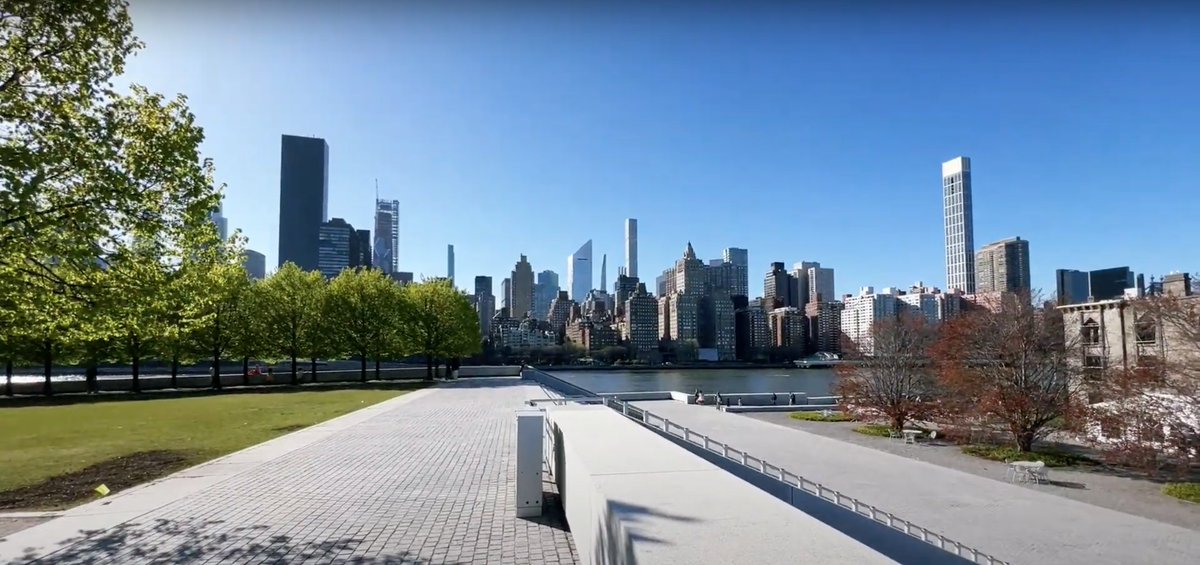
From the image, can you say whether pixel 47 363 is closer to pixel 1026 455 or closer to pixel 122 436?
pixel 122 436

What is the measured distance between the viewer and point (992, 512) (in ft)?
40.4

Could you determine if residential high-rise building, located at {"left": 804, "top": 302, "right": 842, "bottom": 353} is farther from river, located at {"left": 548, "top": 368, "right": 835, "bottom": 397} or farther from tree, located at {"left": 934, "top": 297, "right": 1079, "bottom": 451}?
tree, located at {"left": 934, "top": 297, "right": 1079, "bottom": 451}

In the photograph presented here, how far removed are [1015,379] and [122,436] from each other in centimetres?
2609

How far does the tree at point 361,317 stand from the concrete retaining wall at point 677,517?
151ft

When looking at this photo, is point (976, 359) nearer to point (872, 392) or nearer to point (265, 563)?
point (872, 392)

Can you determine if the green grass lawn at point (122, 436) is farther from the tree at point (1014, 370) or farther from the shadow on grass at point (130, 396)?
the tree at point (1014, 370)

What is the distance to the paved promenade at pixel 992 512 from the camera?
32.9 feet

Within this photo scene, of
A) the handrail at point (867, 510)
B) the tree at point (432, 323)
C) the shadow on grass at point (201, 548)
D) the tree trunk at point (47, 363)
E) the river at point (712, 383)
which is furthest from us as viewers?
the river at point (712, 383)

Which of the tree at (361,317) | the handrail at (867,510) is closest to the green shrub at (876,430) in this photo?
the handrail at (867,510)

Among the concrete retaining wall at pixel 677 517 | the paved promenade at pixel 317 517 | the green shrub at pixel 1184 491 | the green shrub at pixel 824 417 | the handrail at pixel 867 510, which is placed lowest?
the green shrub at pixel 824 417

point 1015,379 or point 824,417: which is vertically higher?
point 1015,379

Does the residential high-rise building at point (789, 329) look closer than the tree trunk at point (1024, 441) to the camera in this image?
No

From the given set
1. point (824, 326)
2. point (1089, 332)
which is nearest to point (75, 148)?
point (1089, 332)

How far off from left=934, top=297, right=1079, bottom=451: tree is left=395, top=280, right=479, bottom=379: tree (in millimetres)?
39794
